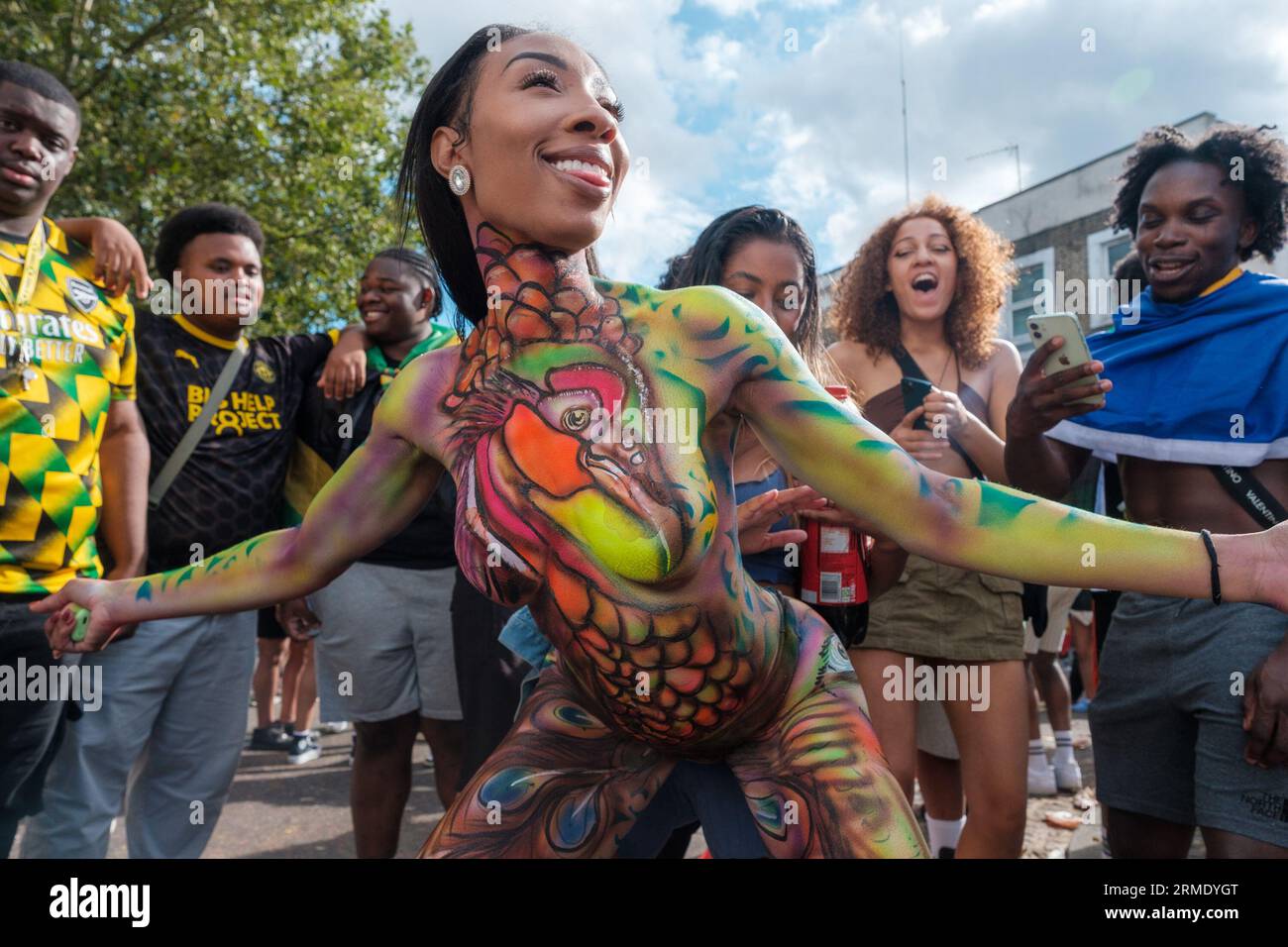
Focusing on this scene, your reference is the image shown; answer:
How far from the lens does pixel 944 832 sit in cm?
371

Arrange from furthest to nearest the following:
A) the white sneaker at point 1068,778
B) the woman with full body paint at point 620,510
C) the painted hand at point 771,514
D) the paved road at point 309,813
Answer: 1. the white sneaker at point 1068,778
2. the paved road at point 309,813
3. the painted hand at point 771,514
4. the woman with full body paint at point 620,510

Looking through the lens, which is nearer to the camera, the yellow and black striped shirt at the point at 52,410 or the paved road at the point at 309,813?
the yellow and black striped shirt at the point at 52,410

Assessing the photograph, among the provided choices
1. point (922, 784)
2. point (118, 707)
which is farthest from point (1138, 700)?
point (118, 707)

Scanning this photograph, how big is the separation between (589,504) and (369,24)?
1570cm

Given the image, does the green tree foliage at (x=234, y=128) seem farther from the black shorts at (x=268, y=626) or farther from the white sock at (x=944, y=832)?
the white sock at (x=944, y=832)

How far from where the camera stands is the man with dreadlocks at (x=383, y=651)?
371cm

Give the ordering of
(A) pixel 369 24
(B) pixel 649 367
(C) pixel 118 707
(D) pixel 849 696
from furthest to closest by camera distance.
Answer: (A) pixel 369 24
(C) pixel 118 707
(D) pixel 849 696
(B) pixel 649 367

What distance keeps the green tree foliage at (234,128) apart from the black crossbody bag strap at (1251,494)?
→ 38.1 feet

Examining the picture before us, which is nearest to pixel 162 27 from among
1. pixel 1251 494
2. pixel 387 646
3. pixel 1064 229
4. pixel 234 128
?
pixel 234 128

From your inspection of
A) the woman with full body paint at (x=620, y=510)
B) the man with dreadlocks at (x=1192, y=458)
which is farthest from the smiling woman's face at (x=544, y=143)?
the man with dreadlocks at (x=1192, y=458)

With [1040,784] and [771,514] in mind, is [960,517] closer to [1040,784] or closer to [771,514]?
[771,514]

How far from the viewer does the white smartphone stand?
7.61 ft

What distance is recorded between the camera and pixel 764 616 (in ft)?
5.73
